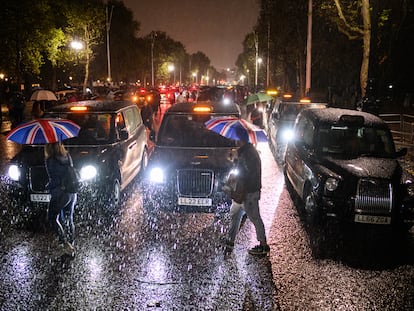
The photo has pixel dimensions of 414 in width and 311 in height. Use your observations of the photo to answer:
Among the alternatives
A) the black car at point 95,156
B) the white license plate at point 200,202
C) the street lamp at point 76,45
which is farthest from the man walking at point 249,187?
the street lamp at point 76,45

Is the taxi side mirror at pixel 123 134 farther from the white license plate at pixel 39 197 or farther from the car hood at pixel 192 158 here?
the white license plate at pixel 39 197

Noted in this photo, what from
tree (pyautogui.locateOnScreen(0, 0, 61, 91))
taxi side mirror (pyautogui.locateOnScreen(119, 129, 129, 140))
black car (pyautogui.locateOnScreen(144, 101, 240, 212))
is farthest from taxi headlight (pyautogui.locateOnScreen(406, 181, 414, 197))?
tree (pyautogui.locateOnScreen(0, 0, 61, 91))

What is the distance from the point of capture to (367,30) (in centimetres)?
2169

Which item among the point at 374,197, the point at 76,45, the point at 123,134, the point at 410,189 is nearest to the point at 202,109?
the point at 123,134

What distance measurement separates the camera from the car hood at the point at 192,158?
7.81 meters

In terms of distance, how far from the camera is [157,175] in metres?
7.84

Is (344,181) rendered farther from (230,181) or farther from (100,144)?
(100,144)

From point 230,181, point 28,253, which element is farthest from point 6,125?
point 230,181

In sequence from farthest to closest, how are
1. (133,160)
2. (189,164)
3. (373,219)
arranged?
1. (133,160)
2. (189,164)
3. (373,219)

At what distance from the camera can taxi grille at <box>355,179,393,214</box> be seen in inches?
271

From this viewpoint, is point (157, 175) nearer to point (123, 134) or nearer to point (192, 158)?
point (192, 158)

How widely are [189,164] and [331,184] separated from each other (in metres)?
2.43

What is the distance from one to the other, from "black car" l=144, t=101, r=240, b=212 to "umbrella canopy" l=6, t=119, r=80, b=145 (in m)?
1.79

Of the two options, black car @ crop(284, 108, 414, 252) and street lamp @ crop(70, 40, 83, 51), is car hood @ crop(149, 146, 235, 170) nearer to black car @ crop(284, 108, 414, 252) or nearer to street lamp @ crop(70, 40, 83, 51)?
black car @ crop(284, 108, 414, 252)
